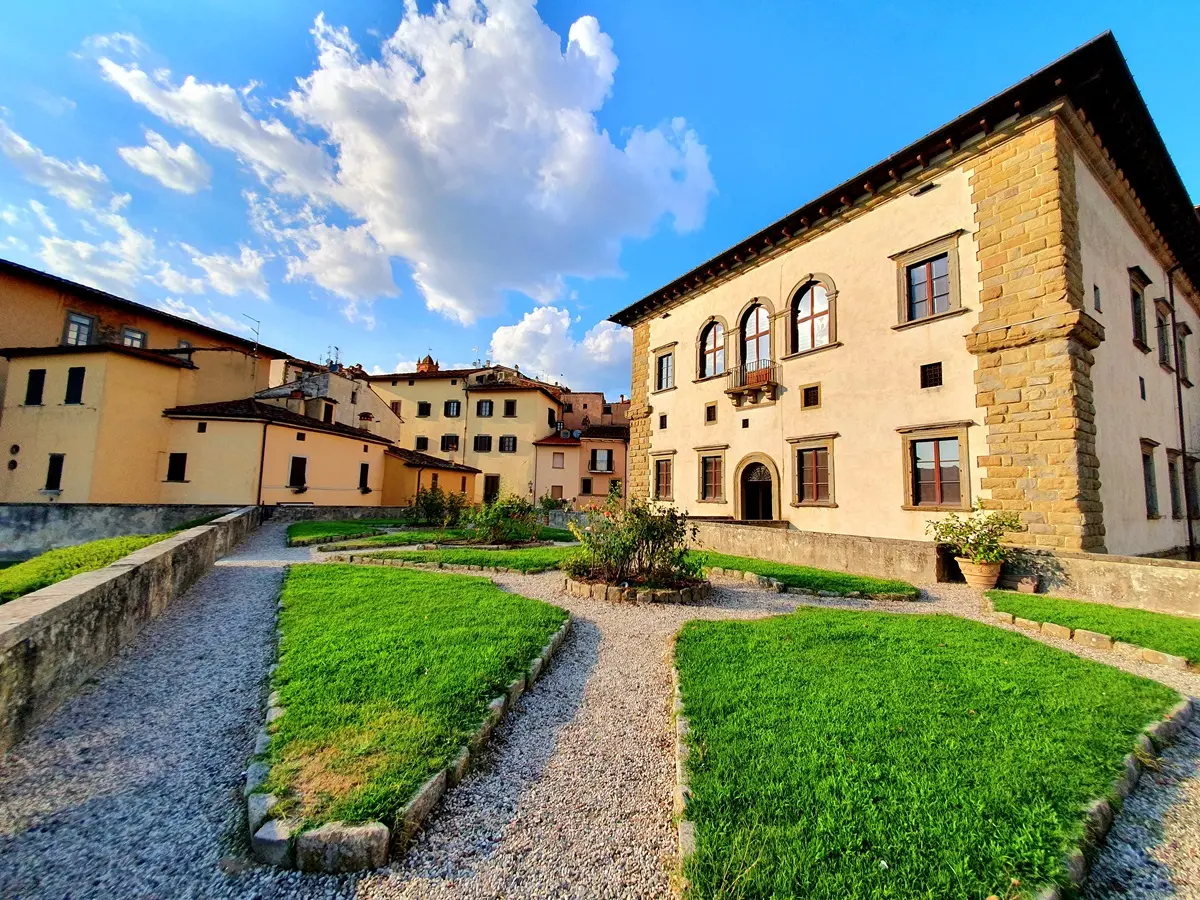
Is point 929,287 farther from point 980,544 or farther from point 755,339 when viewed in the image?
point 980,544

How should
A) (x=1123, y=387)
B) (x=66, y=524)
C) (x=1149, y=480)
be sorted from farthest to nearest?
(x=66, y=524)
(x=1149, y=480)
(x=1123, y=387)

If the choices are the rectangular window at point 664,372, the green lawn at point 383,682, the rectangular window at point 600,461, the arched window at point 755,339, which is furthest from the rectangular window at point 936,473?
the rectangular window at point 600,461

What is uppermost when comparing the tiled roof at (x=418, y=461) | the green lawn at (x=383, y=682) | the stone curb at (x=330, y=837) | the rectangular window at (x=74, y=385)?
the rectangular window at (x=74, y=385)

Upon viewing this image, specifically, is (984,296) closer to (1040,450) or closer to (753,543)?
(1040,450)

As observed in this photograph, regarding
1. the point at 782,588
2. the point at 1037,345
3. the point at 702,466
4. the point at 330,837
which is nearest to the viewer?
the point at 330,837

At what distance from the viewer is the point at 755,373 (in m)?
16.8

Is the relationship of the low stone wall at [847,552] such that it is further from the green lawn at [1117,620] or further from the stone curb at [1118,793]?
the stone curb at [1118,793]

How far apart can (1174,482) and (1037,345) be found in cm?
912

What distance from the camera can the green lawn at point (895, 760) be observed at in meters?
2.15

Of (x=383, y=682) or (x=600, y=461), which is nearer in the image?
(x=383, y=682)

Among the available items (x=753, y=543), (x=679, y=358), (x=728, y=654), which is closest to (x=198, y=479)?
(x=679, y=358)

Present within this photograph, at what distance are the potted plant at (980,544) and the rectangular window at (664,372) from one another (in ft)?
41.5

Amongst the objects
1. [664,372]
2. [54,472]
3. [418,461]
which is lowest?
[54,472]

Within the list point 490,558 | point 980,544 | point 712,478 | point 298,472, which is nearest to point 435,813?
point 490,558
